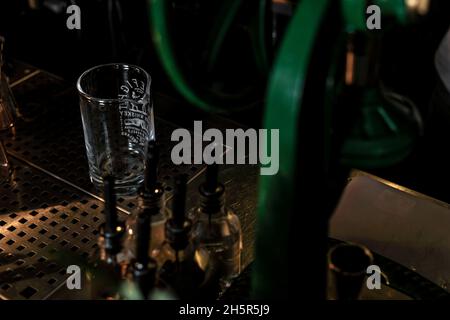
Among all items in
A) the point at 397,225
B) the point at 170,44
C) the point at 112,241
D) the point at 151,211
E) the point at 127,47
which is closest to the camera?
the point at 170,44

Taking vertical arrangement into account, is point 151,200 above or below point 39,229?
above

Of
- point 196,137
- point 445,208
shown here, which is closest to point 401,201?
point 445,208

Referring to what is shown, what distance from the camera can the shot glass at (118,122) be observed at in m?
1.55

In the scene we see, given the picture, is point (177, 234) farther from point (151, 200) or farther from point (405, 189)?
point (405, 189)

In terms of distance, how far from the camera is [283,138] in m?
0.93

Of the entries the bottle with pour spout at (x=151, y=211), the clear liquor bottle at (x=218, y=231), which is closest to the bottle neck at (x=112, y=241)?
the bottle with pour spout at (x=151, y=211)

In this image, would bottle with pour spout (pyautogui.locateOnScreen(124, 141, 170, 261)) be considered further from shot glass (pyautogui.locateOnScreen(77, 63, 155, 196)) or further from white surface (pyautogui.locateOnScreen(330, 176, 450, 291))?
white surface (pyautogui.locateOnScreen(330, 176, 450, 291))

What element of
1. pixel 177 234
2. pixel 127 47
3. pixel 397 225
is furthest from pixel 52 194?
pixel 127 47

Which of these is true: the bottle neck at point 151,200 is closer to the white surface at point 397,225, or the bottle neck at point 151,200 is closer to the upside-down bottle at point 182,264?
the upside-down bottle at point 182,264

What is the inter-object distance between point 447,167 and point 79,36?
5.78 feet

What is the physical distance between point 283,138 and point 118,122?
0.72 meters

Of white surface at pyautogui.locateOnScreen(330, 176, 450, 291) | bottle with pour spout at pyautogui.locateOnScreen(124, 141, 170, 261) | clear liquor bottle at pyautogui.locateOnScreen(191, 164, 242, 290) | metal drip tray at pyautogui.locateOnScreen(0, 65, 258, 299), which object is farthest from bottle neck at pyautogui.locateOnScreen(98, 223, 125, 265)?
white surface at pyautogui.locateOnScreen(330, 176, 450, 291)

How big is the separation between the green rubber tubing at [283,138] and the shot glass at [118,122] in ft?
1.92

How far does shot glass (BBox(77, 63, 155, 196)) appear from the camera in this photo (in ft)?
5.08
